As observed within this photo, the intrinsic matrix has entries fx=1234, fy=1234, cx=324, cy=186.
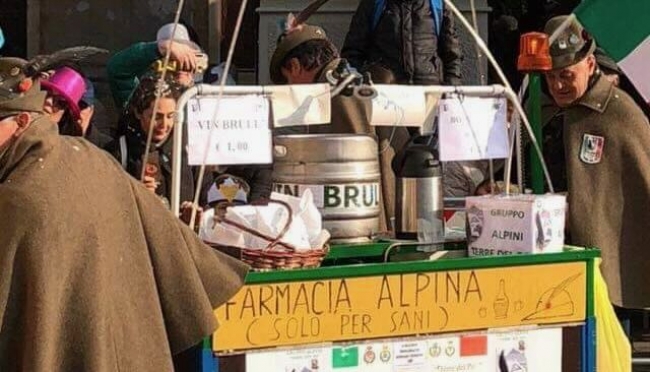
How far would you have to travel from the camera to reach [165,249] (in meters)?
3.27

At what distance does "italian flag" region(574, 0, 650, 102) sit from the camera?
4.17 metres

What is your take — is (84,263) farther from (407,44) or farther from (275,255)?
(407,44)

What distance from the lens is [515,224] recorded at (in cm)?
382

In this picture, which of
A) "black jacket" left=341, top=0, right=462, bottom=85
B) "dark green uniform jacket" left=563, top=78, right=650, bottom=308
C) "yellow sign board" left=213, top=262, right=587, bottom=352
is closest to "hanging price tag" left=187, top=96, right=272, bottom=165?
"yellow sign board" left=213, top=262, right=587, bottom=352

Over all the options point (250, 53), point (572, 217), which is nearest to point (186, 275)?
point (572, 217)

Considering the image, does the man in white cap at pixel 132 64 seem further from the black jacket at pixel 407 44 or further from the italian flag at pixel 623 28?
the italian flag at pixel 623 28

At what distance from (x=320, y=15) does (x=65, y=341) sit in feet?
16.1

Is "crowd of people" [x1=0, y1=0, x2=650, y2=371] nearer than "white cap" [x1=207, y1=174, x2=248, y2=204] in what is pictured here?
Yes

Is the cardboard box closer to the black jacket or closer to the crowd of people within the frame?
the crowd of people

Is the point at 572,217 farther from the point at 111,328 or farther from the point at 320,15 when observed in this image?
the point at 320,15

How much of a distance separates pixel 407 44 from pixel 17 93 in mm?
2930

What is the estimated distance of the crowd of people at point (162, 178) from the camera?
9.91ft

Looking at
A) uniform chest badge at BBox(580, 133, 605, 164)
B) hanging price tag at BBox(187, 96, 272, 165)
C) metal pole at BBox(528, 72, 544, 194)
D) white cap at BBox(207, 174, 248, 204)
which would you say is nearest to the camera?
hanging price tag at BBox(187, 96, 272, 165)

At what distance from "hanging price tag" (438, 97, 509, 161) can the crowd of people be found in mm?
296
